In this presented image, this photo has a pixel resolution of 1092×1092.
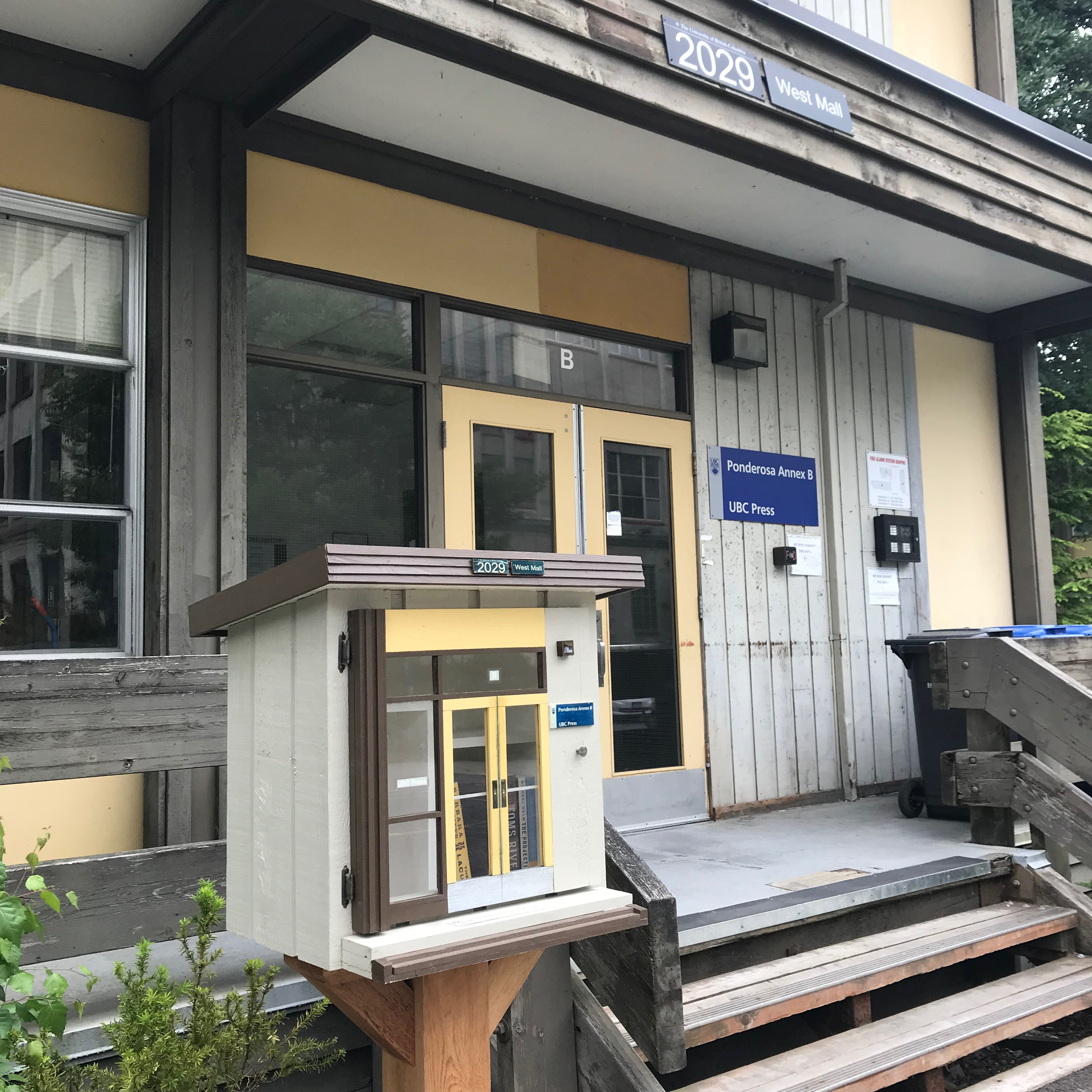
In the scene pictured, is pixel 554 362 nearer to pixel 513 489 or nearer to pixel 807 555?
pixel 513 489

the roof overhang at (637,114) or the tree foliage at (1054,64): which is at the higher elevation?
the tree foliage at (1054,64)

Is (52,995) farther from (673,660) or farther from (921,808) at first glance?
(921,808)

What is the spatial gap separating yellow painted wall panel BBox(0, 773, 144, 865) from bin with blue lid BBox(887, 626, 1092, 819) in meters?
3.42

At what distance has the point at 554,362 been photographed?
5.00m

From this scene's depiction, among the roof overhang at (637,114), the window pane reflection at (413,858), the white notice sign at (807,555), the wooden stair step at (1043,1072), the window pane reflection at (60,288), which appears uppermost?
the roof overhang at (637,114)

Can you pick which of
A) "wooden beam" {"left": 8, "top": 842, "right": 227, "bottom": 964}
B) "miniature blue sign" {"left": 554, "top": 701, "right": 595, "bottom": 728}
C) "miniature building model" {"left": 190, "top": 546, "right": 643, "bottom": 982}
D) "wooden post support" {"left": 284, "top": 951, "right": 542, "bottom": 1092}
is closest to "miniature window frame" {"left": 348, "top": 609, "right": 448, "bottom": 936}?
"miniature building model" {"left": 190, "top": 546, "right": 643, "bottom": 982}

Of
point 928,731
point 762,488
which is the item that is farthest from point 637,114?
point 928,731

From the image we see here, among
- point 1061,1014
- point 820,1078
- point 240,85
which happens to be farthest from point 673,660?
point 240,85

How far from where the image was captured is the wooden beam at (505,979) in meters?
1.86

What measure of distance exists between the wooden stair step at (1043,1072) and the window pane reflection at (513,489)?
245cm

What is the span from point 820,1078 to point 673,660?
102 inches

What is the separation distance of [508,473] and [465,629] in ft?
9.79

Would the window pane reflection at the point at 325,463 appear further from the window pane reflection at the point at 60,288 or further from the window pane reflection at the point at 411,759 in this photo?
the window pane reflection at the point at 411,759

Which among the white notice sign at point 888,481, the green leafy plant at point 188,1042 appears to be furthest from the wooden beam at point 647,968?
the white notice sign at point 888,481
